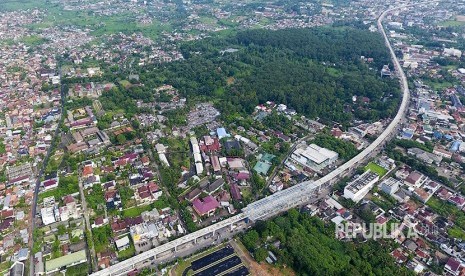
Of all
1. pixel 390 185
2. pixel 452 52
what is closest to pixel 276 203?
pixel 390 185

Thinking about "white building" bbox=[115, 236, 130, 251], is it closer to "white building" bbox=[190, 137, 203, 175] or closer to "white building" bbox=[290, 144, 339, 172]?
"white building" bbox=[190, 137, 203, 175]

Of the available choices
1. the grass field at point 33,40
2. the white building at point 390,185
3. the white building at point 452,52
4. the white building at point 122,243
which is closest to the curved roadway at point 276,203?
the white building at point 122,243

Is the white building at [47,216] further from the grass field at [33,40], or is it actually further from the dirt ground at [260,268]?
the grass field at [33,40]

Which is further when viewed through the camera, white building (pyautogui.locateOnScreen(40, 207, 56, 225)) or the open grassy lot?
the open grassy lot

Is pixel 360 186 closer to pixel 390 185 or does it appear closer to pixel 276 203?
pixel 390 185

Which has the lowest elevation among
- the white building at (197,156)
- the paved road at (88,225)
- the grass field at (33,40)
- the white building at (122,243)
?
the grass field at (33,40)

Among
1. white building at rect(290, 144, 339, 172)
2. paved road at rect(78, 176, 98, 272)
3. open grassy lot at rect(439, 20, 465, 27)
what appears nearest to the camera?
paved road at rect(78, 176, 98, 272)

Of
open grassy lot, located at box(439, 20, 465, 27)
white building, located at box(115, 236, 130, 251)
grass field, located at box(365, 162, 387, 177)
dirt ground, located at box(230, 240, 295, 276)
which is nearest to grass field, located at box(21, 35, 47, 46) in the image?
white building, located at box(115, 236, 130, 251)

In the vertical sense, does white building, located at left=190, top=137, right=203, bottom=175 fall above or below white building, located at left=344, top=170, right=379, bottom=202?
below
